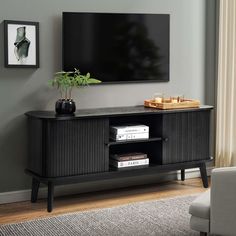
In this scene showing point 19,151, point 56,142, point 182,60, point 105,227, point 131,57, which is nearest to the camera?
point 105,227

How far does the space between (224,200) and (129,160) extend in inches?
64.2

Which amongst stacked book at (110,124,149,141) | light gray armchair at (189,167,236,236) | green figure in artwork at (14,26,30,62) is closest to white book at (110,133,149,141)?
stacked book at (110,124,149,141)

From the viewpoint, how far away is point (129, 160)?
469cm

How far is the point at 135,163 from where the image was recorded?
4.72 meters

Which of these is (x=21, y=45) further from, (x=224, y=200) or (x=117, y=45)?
(x=224, y=200)

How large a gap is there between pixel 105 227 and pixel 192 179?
1.72m

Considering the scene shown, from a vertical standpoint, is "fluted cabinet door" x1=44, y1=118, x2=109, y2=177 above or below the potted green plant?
below

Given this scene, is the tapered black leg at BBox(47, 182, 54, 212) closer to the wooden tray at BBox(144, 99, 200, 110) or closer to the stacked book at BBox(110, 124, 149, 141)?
the stacked book at BBox(110, 124, 149, 141)

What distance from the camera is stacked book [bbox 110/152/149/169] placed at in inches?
183

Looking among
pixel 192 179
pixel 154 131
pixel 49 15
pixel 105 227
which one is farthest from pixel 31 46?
pixel 192 179

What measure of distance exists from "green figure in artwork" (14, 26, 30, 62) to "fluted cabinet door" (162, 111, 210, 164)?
129 cm

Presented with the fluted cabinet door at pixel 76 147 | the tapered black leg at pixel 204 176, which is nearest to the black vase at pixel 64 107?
the fluted cabinet door at pixel 76 147

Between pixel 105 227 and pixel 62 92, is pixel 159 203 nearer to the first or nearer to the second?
pixel 105 227

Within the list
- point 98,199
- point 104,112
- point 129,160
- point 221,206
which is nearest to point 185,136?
point 129,160
